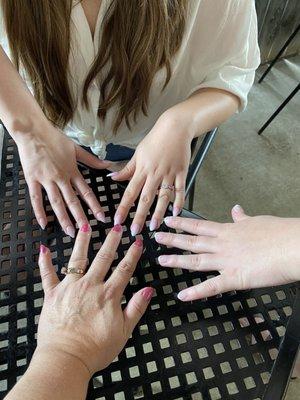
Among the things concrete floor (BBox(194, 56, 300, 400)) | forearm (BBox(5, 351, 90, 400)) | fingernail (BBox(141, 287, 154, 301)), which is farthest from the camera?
concrete floor (BBox(194, 56, 300, 400))

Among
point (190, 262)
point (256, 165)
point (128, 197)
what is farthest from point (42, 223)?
point (256, 165)

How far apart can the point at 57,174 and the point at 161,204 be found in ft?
0.66

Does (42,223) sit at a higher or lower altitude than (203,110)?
lower

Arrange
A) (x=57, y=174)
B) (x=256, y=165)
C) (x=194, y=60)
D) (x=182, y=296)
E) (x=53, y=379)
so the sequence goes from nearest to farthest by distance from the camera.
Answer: (x=53, y=379) < (x=182, y=296) < (x=57, y=174) < (x=194, y=60) < (x=256, y=165)

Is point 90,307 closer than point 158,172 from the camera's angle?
Yes

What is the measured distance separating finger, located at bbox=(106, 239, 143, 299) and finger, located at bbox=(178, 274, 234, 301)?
0.09 meters

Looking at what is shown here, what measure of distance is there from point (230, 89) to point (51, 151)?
416 mm

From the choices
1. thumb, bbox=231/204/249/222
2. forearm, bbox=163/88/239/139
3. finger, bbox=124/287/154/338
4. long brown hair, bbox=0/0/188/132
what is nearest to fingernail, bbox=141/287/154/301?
finger, bbox=124/287/154/338

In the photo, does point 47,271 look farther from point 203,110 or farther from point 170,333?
point 203,110

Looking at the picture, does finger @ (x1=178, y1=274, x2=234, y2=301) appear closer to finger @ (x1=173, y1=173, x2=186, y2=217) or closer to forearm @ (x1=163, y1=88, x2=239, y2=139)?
finger @ (x1=173, y1=173, x2=186, y2=217)

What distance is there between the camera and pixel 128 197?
0.62 m

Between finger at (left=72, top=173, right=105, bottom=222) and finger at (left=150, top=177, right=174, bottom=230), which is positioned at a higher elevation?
finger at (left=150, top=177, right=174, bottom=230)

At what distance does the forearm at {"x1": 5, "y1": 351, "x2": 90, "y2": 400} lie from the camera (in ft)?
1.36

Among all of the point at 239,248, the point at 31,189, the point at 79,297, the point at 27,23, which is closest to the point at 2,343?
the point at 79,297
